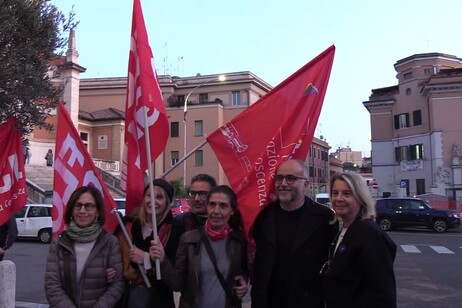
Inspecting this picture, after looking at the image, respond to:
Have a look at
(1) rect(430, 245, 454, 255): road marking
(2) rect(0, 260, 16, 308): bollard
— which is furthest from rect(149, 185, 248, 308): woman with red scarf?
(1) rect(430, 245, 454, 255): road marking

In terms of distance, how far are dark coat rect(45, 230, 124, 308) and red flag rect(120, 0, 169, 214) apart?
2.18ft

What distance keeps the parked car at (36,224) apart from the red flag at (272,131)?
1586 centimetres

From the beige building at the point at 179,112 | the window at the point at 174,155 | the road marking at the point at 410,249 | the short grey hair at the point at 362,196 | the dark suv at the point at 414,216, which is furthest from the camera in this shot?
the window at the point at 174,155

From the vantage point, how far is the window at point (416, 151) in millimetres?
45312

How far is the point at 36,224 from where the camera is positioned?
61.9 feet

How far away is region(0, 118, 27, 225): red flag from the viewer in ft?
19.9

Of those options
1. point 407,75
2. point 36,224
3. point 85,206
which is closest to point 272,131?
point 85,206

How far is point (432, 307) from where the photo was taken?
27.8 ft

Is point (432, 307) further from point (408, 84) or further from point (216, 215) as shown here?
point (408, 84)

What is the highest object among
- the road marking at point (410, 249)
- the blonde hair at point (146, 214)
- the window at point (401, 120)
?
the window at point (401, 120)

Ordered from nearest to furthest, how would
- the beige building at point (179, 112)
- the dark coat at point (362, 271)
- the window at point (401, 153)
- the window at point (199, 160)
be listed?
1. the dark coat at point (362, 271)
2. the window at point (401, 153)
3. the beige building at point (179, 112)
4. the window at point (199, 160)

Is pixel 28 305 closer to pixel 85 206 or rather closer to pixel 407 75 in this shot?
pixel 85 206

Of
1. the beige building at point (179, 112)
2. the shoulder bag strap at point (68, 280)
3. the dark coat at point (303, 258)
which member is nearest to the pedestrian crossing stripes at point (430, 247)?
the dark coat at point (303, 258)

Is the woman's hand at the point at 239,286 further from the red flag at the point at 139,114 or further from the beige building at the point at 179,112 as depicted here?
the beige building at the point at 179,112
